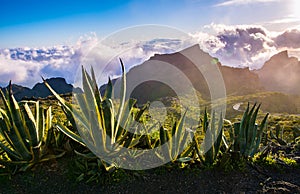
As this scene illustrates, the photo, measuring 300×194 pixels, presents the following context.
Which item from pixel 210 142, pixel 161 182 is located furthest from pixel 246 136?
pixel 161 182

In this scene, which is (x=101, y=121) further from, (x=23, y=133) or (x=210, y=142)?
(x=210, y=142)

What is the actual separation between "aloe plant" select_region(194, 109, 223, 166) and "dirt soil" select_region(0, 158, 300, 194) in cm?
20

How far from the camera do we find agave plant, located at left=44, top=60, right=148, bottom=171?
4074 mm

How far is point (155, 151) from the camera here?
4609 millimetres

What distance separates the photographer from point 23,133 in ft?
13.7

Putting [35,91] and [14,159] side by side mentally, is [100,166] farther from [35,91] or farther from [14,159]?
[35,91]

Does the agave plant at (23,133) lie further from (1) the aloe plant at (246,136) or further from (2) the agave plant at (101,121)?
(1) the aloe plant at (246,136)

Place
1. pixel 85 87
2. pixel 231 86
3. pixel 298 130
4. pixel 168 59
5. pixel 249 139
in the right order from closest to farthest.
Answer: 1. pixel 85 87
2. pixel 249 139
3. pixel 298 130
4. pixel 231 86
5. pixel 168 59

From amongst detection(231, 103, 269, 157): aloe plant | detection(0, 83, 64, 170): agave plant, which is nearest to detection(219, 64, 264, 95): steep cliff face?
detection(231, 103, 269, 157): aloe plant

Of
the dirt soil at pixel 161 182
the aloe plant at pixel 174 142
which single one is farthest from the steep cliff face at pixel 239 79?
the aloe plant at pixel 174 142

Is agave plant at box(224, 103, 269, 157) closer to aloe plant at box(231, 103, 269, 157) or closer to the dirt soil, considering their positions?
aloe plant at box(231, 103, 269, 157)

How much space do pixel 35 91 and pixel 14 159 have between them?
555ft

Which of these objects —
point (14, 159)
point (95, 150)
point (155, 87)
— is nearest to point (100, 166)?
A: point (95, 150)

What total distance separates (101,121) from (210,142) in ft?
5.34
